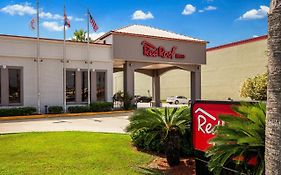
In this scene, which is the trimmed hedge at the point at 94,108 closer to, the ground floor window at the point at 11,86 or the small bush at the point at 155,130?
the ground floor window at the point at 11,86

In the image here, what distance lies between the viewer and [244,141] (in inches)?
181

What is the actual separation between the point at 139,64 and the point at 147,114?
713 inches

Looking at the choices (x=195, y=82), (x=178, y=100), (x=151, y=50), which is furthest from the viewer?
(x=178, y=100)

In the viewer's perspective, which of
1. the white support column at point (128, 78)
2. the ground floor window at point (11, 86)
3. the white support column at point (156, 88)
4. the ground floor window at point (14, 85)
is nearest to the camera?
the ground floor window at point (11, 86)

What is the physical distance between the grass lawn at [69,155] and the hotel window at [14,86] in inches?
405

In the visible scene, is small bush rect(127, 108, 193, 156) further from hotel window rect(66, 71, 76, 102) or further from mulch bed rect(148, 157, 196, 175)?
hotel window rect(66, 71, 76, 102)

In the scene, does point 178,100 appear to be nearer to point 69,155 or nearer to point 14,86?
point 14,86

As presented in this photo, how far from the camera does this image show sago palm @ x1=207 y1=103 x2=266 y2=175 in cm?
464

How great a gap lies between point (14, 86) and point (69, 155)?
1450cm

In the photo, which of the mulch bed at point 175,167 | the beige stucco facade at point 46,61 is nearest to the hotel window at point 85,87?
the beige stucco facade at point 46,61

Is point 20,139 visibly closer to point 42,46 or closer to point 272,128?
point 272,128

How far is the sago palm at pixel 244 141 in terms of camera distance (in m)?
4.64

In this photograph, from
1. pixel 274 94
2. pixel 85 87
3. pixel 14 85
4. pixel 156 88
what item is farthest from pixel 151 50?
pixel 274 94

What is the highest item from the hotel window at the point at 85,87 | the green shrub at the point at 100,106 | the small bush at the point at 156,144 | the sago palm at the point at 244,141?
the hotel window at the point at 85,87
